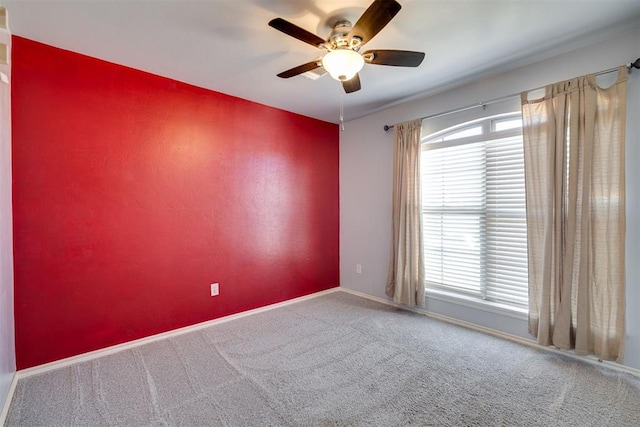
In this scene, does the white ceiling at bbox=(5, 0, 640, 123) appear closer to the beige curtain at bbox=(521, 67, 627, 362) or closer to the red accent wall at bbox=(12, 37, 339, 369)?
the red accent wall at bbox=(12, 37, 339, 369)

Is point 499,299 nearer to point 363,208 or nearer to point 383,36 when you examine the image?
point 363,208

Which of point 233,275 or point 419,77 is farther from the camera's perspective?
point 233,275

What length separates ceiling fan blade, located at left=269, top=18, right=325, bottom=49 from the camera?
58.0 inches

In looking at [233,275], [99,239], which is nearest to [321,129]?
[233,275]

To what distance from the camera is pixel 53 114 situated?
7.03 ft

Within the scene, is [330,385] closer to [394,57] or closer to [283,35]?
[394,57]

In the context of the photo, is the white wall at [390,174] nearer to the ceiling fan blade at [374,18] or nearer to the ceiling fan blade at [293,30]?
the ceiling fan blade at [374,18]

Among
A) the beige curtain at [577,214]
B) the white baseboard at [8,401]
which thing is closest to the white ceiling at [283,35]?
the beige curtain at [577,214]

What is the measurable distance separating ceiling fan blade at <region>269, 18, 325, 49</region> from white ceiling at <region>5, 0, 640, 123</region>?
26cm

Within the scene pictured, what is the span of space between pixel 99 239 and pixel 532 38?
12.3ft

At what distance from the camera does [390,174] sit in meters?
3.54

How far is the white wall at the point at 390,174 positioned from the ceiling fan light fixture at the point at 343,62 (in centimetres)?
168

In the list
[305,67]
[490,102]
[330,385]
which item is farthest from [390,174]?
[330,385]

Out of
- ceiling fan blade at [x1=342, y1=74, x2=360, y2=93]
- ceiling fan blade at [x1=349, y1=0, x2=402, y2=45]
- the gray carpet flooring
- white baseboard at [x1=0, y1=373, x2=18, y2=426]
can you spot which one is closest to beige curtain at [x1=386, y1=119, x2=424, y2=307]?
the gray carpet flooring
